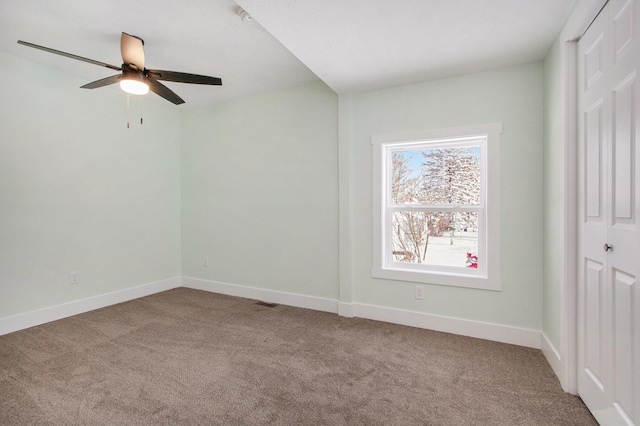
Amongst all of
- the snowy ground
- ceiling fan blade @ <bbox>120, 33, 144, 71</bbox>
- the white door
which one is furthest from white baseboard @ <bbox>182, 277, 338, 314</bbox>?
ceiling fan blade @ <bbox>120, 33, 144, 71</bbox>

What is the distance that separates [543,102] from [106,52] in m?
3.90

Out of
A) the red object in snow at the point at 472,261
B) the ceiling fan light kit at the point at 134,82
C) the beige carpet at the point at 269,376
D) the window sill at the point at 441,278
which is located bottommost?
A: the beige carpet at the point at 269,376

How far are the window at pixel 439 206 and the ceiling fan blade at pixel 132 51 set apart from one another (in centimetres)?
214

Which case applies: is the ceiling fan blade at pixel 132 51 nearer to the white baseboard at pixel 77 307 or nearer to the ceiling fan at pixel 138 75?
the ceiling fan at pixel 138 75

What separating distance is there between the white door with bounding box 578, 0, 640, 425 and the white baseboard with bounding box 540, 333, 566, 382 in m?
0.19

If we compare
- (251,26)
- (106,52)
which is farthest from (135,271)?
(251,26)

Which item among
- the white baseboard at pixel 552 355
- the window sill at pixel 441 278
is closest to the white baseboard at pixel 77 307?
the window sill at pixel 441 278

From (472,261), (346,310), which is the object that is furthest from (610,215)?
(346,310)

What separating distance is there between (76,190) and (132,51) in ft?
6.80

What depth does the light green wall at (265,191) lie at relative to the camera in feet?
11.7

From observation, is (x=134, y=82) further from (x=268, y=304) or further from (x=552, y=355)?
(x=552, y=355)

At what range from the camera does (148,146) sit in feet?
13.9

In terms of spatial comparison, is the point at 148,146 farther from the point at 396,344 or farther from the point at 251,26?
the point at 396,344

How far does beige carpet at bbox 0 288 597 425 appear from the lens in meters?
1.76
